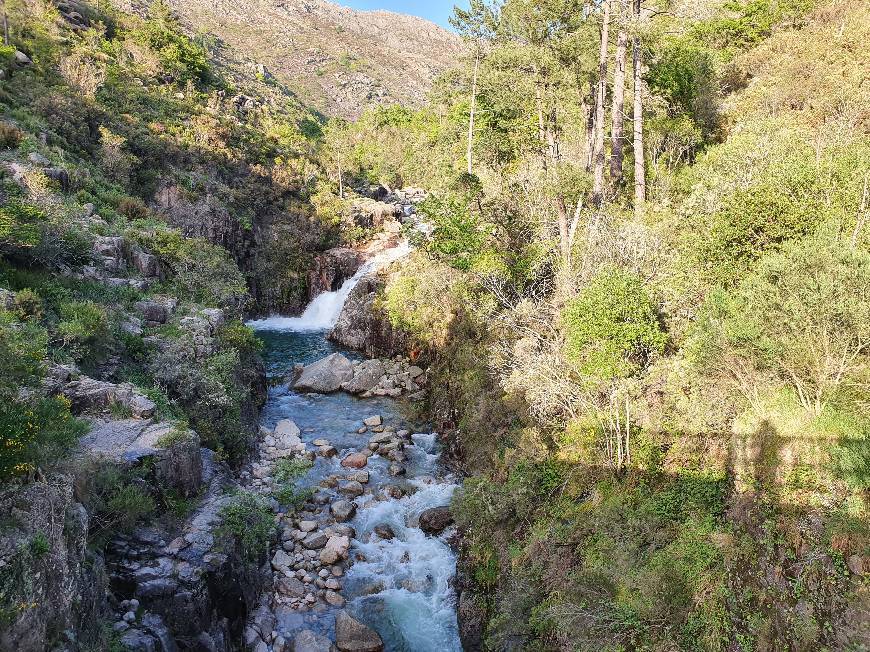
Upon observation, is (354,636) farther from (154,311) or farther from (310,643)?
(154,311)

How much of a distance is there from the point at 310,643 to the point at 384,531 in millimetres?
3849

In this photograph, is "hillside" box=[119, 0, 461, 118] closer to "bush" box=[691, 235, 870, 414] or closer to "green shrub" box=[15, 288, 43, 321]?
"green shrub" box=[15, 288, 43, 321]

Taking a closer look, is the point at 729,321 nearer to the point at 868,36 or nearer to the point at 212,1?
the point at 868,36

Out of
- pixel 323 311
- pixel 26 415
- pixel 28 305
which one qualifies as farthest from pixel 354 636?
pixel 323 311

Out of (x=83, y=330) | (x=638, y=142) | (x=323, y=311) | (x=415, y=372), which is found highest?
(x=638, y=142)

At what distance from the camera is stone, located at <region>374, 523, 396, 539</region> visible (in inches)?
566

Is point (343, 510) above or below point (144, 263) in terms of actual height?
below

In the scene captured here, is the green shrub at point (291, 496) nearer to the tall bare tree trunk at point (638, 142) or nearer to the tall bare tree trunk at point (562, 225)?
the tall bare tree trunk at point (562, 225)

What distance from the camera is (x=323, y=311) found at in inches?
1442

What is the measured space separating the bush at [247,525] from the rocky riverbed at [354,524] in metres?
0.90

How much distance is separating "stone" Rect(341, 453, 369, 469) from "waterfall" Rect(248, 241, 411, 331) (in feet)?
58.6

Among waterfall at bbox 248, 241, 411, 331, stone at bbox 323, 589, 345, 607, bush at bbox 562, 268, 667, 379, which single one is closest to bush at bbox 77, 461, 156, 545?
stone at bbox 323, 589, 345, 607

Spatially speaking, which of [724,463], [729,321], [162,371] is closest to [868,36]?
[729,321]

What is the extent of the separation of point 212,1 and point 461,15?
130681 mm
